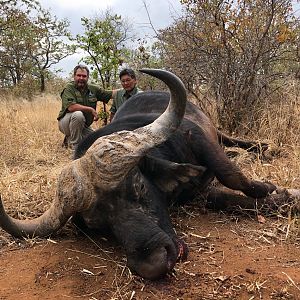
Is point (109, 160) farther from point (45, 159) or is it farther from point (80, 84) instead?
point (80, 84)

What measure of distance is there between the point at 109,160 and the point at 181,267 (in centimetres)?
81

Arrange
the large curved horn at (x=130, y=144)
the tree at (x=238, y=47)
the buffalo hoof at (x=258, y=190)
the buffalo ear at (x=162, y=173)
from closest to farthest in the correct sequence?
the large curved horn at (x=130, y=144)
the buffalo ear at (x=162, y=173)
the buffalo hoof at (x=258, y=190)
the tree at (x=238, y=47)

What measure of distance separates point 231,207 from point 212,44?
371 centimetres

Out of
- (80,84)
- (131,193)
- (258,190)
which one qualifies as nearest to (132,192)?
(131,193)

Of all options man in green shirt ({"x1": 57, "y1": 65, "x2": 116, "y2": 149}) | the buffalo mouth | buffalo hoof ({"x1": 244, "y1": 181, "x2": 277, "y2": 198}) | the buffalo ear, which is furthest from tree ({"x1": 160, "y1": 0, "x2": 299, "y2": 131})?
the buffalo mouth

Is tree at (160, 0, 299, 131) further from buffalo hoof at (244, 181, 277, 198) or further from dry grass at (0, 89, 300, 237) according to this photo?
buffalo hoof at (244, 181, 277, 198)

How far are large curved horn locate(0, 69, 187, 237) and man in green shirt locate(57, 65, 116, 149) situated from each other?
159 inches

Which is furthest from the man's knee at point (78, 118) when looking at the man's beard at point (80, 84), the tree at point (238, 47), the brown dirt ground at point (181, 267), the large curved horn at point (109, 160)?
the large curved horn at point (109, 160)

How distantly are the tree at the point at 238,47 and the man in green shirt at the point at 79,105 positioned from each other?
5.24 ft

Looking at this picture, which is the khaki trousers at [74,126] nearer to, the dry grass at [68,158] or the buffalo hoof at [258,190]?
the dry grass at [68,158]

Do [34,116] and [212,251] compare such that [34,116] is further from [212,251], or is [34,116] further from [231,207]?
[212,251]

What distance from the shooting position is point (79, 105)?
23.1ft

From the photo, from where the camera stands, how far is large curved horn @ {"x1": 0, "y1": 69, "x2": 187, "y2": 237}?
9.01ft

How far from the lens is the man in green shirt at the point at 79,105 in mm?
7050
